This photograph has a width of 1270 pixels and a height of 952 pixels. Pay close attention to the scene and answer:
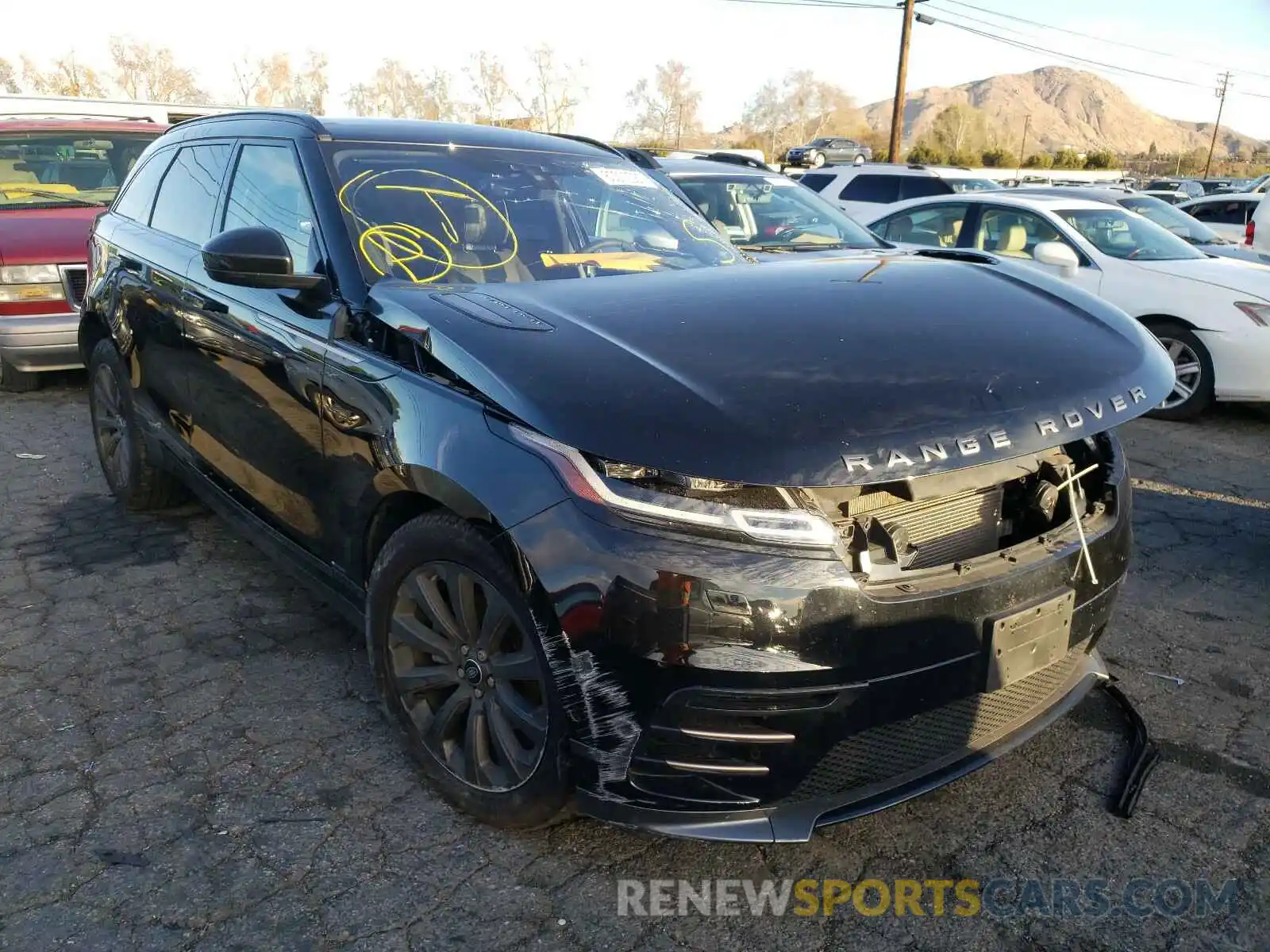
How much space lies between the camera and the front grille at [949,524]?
225 centimetres

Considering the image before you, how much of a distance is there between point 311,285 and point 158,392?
5.23 ft

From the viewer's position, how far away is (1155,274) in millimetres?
6906

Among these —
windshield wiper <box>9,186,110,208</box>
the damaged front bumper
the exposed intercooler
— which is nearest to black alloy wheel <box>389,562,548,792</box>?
the damaged front bumper

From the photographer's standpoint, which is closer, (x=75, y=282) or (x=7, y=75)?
(x=75, y=282)

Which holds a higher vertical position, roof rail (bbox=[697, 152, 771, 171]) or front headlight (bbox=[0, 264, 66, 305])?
roof rail (bbox=[697, 152, 771, 171])

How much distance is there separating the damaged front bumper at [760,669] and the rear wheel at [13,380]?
682 centimetres

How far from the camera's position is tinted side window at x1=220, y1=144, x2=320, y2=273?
2.91 m

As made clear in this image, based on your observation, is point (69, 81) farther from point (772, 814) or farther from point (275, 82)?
point (772, 814)

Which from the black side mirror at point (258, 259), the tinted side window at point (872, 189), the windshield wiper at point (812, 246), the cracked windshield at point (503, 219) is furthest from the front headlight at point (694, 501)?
the tinted side window at point (872, 189)

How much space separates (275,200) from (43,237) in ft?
14.6

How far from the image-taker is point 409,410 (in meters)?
2.35

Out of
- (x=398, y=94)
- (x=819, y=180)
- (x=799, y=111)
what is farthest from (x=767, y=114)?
(x=819, y=180)

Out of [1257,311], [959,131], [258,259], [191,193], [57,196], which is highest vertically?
[959,131]

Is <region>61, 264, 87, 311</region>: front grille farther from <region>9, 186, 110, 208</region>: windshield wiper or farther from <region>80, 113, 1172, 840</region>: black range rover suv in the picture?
<region>80, 113, 1172, 840</region>: black range rover suv
